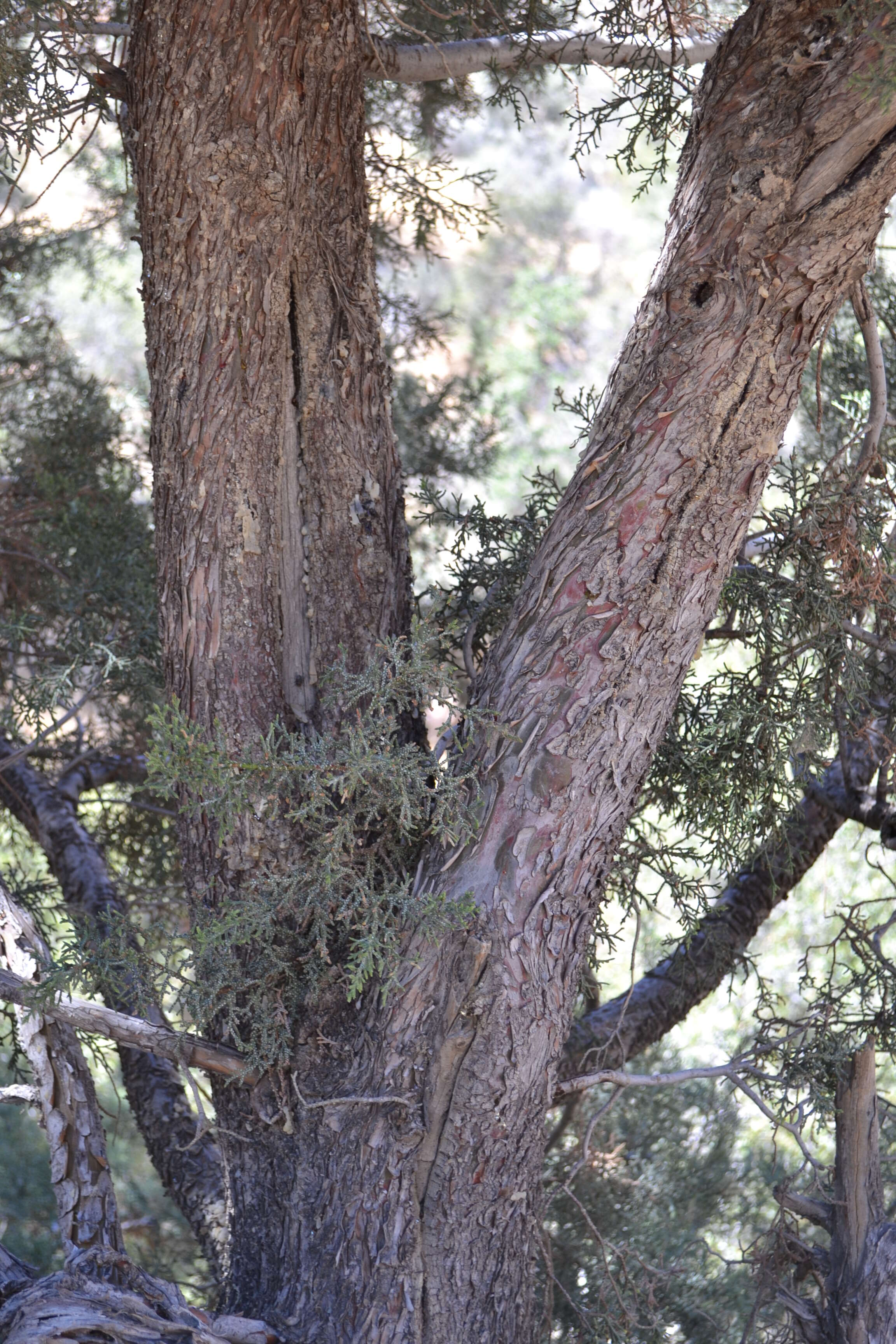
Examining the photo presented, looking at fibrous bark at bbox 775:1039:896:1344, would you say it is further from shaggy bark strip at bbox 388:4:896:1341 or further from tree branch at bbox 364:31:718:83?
tree branch at bbox 364:31:718:83

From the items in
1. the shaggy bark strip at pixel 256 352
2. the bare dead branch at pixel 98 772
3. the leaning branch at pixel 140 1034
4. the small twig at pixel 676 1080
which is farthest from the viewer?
the bare dead branch at pixel 98 772

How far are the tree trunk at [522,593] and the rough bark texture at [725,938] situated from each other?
5.03 ft

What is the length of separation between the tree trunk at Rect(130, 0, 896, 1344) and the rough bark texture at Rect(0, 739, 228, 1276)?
1.96 ft

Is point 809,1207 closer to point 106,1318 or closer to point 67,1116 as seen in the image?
point 106,1318

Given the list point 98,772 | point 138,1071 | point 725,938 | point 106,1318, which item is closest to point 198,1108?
point 106,1318

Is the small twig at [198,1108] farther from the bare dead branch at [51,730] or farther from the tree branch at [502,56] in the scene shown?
the tree branch at [502,56]

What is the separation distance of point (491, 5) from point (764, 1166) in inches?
189

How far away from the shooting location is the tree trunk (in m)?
2.36

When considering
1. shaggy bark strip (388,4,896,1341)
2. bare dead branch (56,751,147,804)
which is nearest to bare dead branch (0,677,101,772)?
bare dead branch (56,751,147,804)

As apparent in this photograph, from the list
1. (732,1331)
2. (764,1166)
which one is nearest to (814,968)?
(764,1166)

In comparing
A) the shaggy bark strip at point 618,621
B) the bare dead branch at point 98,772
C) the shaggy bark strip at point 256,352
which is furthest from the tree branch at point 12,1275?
the bare dead branch at point 98,772

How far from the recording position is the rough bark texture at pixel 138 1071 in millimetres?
3637

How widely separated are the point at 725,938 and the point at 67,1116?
217cm

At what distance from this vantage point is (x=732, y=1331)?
456 cm
